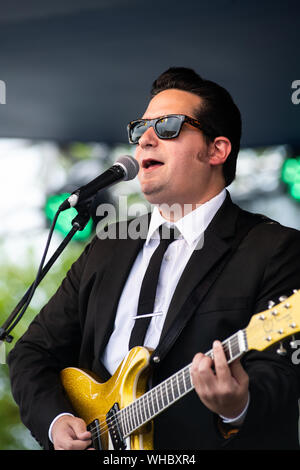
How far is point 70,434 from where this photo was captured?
2.05m

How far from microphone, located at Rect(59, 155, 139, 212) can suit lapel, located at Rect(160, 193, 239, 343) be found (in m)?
0.39

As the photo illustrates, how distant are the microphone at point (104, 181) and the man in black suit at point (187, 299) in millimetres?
261

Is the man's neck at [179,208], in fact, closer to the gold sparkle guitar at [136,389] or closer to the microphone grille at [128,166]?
Result: the microphone grille at [128,166]

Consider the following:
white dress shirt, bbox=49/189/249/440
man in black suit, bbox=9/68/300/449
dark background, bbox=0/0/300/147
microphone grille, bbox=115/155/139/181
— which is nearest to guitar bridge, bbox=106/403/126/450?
man in black suit, bbox=9/68/300/449

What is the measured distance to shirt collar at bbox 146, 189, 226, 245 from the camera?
226cm

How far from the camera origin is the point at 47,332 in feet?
8.09

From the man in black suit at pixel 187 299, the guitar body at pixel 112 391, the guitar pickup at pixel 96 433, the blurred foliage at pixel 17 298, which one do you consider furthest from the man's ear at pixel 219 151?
the blurred foliage at pixel 17 298

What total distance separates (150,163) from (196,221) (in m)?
0.30

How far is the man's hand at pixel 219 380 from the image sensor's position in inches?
62.5

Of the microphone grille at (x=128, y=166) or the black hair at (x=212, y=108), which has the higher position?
the black hair at (x=212, y=108)

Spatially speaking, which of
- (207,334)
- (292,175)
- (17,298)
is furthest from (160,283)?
(17,298)
